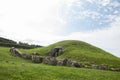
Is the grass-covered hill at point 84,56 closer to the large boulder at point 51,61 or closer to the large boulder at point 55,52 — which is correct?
the large boulder at point 55,52

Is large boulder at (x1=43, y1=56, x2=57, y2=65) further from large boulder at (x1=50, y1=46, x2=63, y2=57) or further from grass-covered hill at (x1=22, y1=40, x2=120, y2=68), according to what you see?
large boulder at (x1=50, y1=46, x2=63, y2=57)

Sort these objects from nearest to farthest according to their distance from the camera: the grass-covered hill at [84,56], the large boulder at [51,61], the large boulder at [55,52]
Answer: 1. the large boulder at [51,61]
2. the grass-covered hill at [84,56]
3. the large boulder at [55,52]

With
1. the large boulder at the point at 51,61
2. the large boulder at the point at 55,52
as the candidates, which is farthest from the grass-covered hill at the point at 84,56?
the large boulder at the point at 51,61

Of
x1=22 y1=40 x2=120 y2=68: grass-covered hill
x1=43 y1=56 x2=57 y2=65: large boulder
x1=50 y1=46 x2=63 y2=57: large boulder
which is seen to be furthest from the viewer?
x1=50 y1=46 x2=63 y2=57: large boulder

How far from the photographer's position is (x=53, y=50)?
10544 cm

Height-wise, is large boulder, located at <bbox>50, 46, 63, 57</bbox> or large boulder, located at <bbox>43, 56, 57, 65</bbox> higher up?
large boulder, located at <bbox>50, 46, 63, 57</bbox>

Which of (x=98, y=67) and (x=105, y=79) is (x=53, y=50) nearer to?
(x=98, y=67)

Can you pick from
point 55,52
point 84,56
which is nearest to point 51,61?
point 84,56

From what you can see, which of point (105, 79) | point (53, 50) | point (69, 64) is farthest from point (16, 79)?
point (53, 50)

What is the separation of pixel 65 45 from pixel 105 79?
65.8 metres

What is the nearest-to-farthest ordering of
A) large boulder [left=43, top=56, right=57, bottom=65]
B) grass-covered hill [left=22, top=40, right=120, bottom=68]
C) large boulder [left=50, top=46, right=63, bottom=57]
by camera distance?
large boulder [left=43, top=56, right=57, bottom=65] < grass-covered hill [left=22, top=40, right=120, bottom=68] < large boulder [left=50, top=46, right=63, bottom=57]

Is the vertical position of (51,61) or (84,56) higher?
(84,56)

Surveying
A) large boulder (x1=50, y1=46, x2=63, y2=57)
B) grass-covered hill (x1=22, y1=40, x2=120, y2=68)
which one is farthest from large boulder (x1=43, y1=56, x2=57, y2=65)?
large boulder (x1=50, y1=46, x2=63, y2=57)

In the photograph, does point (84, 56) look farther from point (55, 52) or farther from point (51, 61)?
point (51, 61)
